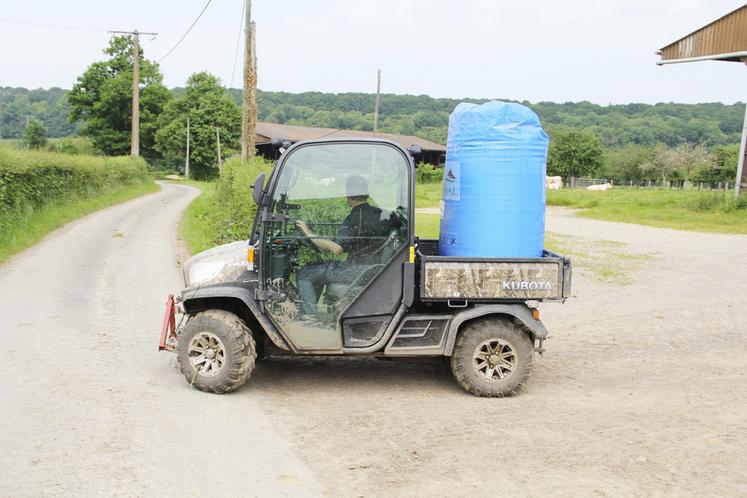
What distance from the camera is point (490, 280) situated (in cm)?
648

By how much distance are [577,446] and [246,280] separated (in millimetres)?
3145

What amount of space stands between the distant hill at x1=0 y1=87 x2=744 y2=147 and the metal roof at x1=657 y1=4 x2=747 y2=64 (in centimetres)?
4801

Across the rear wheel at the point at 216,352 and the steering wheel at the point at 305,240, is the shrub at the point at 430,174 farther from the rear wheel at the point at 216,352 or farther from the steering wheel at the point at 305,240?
the rear wheel at the point at 216,352

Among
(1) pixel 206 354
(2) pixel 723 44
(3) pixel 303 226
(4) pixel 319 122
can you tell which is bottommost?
(1) pixel 206 354

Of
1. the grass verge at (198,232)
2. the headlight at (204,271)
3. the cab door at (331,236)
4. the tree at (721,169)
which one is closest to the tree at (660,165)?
the tree at (721,169)

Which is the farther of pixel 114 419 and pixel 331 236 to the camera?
pixel 331 236

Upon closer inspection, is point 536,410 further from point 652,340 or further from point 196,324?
point 652,340

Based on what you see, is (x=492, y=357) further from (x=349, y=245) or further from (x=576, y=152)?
(x=576, y=152)

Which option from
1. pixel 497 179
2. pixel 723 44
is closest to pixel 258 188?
pixel 497 179

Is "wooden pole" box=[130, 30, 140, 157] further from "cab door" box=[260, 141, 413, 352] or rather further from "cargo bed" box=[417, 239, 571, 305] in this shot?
"cargo bed" box=[417, 239, 571, 305]

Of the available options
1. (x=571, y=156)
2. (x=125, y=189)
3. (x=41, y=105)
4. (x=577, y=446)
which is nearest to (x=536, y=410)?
(x=577, y=446)

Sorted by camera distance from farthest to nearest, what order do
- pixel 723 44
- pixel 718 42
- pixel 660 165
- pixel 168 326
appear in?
pixel 660 165 < pixel 718 42 < pixel 723 44 < pixel 168 326

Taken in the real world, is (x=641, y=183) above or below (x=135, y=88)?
below

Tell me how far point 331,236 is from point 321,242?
105 mm
